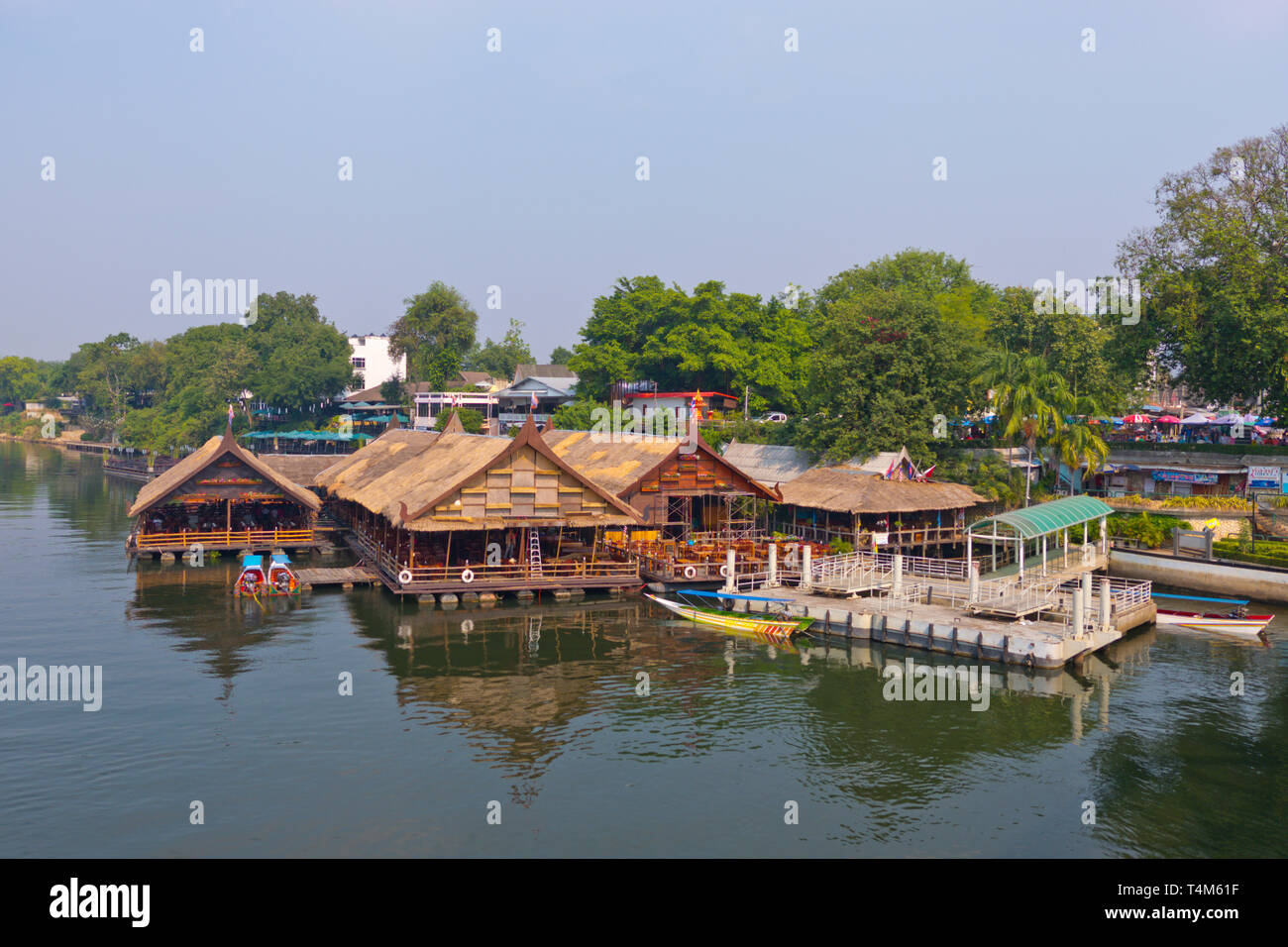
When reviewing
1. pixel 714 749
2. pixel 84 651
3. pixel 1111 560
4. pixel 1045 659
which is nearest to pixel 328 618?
pixel 84 651

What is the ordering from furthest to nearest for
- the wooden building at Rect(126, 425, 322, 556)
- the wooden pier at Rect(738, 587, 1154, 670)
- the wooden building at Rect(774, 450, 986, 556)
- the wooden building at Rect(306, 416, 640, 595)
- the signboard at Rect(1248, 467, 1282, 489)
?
1. the signboard at Rect(1248, 467, 1282, 489)
2. the wooden building at Rect(126, 425, 322, 556)
3. the wooden building at Rect(774, 450, 986, 556)
4. the wooden building at Rect(306, 416, 640, 595)
5. the wooden pier at Rect(738, 587, 1154, 670)

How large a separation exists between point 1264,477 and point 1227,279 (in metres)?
11.6

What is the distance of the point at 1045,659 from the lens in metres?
33.5

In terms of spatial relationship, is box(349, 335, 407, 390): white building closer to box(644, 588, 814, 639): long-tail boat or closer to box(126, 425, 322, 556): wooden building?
box(126, 425, 322, 556): wooden building

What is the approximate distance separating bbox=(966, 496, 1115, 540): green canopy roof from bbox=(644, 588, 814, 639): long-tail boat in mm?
7908

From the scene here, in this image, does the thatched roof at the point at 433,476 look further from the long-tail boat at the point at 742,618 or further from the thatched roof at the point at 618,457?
the long-tail boat at the point at 742,618

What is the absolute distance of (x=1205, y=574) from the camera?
1879 inches

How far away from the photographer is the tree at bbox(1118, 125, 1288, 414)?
56094mm

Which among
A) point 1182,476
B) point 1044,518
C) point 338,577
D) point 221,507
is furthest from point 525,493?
point 1182,476

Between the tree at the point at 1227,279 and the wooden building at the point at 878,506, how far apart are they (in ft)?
57.0
